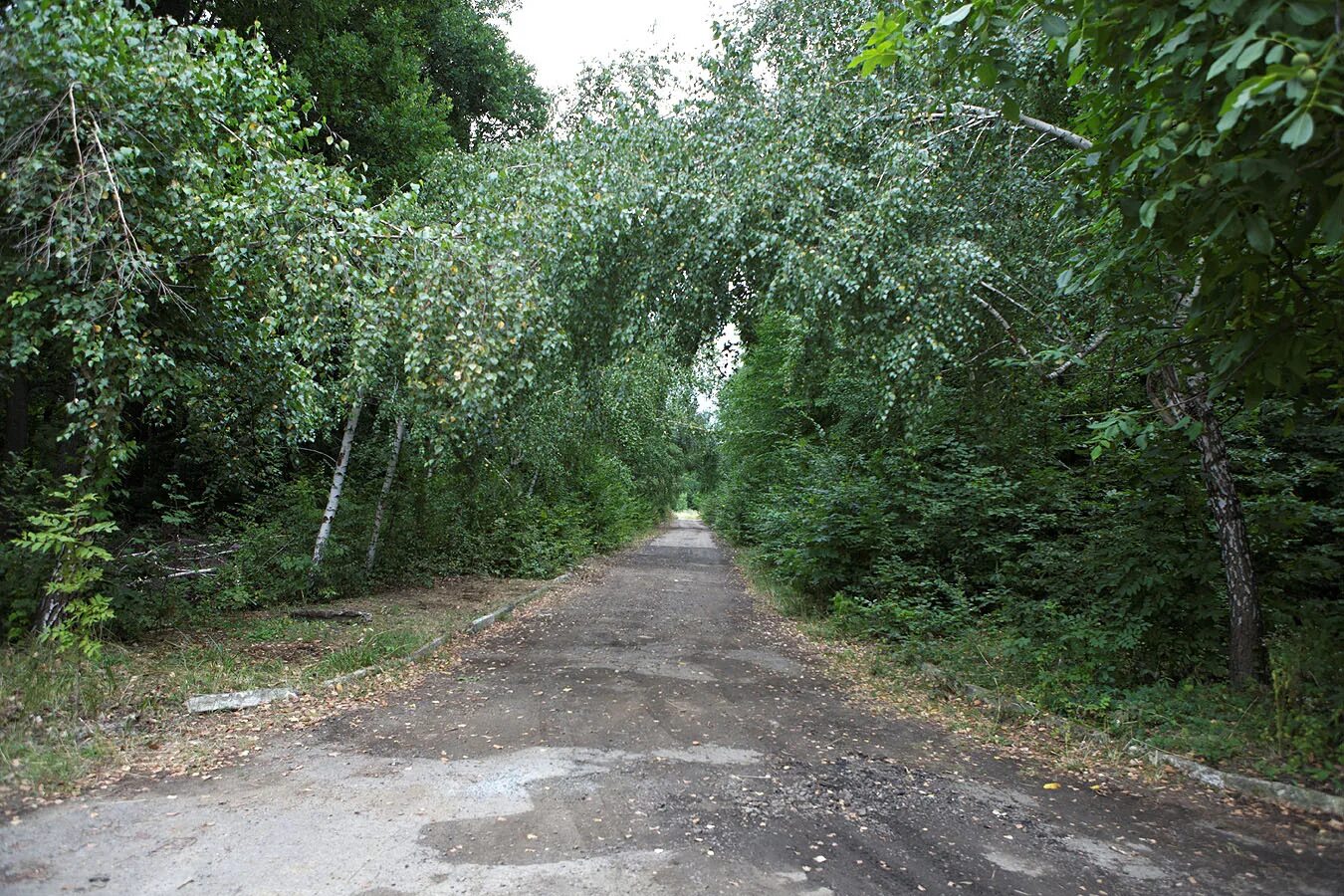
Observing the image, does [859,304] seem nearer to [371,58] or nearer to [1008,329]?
[1008,329]

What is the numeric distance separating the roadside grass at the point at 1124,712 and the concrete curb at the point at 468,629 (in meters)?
4.89

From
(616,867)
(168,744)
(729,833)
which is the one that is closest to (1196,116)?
(729,833)

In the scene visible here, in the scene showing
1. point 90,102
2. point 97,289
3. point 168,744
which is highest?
point 90,102

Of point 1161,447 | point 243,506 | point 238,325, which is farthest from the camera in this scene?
point 243,506

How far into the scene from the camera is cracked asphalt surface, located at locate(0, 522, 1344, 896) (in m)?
3.60

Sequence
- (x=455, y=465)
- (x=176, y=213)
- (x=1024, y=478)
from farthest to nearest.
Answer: (x=455, y=465), (x=1024, y=478), (x=176, y=213)

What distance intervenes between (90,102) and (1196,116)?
25.0ft

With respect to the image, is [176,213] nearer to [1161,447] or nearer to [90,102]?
[90,102]

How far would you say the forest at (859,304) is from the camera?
14.7 feet

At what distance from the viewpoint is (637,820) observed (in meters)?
4.25

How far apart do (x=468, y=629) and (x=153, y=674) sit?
3.98m

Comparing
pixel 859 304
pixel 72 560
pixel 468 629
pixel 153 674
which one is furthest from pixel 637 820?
pixel 468 629

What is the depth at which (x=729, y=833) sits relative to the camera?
4.11m

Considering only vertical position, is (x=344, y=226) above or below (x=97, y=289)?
above
